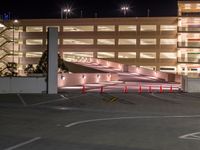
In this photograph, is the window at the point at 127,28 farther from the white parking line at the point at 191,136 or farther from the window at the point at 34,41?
the white parking line at the point at 191,136

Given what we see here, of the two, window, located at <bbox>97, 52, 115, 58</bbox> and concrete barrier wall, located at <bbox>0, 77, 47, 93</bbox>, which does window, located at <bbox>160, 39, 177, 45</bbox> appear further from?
concrete barrier wall, located at <bbox>0, 77, 47, 93</bbox>

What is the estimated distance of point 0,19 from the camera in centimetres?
10325

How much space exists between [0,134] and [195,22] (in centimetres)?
7681

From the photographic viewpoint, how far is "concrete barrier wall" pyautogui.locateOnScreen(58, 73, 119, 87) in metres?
43.4

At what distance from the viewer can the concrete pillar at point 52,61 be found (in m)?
31.2

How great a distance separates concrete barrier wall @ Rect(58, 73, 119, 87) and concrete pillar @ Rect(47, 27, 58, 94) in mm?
10449

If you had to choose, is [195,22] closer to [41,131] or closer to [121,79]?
[121,79]

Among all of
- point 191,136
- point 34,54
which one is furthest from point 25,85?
point 34,54

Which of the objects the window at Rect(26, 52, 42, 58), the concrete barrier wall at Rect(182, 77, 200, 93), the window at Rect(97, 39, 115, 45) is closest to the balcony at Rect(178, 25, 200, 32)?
the window at Rect(97, 39, 115, 45)

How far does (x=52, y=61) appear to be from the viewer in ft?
102

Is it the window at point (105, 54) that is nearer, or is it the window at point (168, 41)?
the window at point (168, 41)

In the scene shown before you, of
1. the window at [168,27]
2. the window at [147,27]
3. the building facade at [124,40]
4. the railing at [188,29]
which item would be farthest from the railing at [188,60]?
the window at [147,27]

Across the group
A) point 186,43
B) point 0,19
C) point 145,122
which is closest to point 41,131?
point 145,122

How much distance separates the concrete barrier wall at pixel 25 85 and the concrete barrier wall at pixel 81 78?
987 cm
